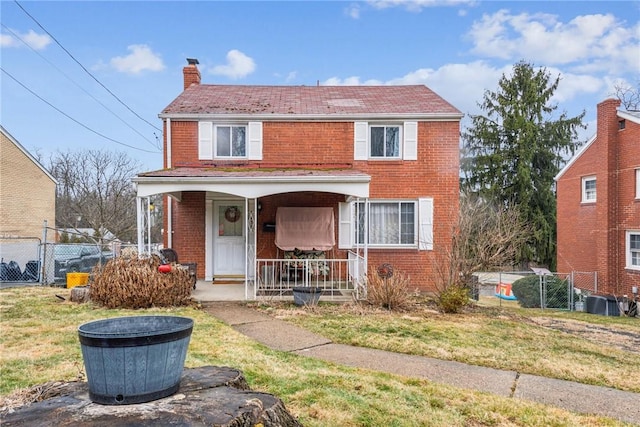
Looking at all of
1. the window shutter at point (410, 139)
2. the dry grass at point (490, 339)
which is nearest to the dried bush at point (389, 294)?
the dry grass at point (490, 339)

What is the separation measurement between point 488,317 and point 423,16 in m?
8.67

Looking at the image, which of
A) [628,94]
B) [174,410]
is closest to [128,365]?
[174,410]

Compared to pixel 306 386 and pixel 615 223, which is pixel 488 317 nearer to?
pixel 306 386

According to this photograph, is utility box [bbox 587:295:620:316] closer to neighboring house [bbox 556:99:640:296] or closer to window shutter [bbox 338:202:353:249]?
neighboring house [bbox 556:99:640:296]

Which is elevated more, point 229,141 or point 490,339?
point 229,141

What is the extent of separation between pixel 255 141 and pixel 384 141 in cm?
393

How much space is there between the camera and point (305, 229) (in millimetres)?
12547

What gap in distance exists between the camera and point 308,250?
12.5m

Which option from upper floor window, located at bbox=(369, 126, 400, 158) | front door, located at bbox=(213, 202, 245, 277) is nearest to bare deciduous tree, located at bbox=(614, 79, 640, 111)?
upper floor window, located at bbox=(369, 126, 400, 158)

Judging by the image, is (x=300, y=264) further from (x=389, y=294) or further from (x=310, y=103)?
(x=310, y=103)

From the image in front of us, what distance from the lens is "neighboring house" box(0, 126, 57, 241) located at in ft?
77.9

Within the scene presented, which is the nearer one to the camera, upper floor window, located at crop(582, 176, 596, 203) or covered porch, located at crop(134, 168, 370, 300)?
covered porch, located at crop(134, 168, 370, 300)

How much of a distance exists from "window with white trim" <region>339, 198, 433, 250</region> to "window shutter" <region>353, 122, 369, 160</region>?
1.45 metres

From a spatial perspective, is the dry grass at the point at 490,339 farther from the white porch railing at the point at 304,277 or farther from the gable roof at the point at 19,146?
the gable roof at the point at 19,146
